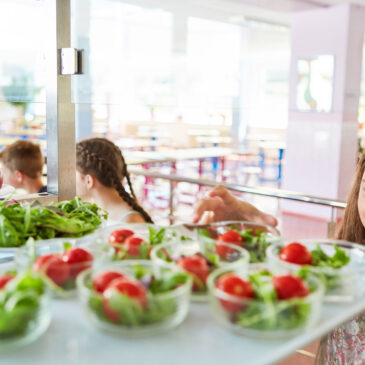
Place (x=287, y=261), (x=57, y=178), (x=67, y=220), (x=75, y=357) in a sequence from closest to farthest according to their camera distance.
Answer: (x=75, y=357) < (x=287, y=261) < (x=67, y=220) < (x=57, y=178)

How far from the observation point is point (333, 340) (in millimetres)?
1410

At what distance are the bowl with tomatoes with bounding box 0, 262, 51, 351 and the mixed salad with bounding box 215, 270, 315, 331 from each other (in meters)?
0.23

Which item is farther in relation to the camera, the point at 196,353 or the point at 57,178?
the point at 57,178

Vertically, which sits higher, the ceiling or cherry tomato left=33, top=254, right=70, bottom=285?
the ceiling

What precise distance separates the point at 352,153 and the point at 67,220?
5.08 metres

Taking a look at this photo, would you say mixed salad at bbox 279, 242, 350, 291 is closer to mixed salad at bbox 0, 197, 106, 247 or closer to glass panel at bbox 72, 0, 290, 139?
mixed salad at bbox 0, 197, 106, 247

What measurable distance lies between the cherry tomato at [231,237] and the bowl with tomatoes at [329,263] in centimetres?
8

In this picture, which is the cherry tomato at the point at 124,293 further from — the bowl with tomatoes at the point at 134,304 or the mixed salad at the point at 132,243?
the mixed salad at the point at 132,243

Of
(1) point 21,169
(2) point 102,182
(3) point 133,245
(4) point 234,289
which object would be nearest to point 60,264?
(3) point 133,245

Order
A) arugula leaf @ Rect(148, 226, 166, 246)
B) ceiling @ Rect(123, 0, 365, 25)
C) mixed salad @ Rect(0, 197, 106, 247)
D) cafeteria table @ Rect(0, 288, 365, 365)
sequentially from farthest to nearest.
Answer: ceiling @ Rect(123, 0, 365, 25) → mixed salad @ Rect(0, 197, 106, 247) → arugula leaf @ Rect(148, 226, 166, 246) → cafeteria table @ Rect(0, 288, 365, 365)

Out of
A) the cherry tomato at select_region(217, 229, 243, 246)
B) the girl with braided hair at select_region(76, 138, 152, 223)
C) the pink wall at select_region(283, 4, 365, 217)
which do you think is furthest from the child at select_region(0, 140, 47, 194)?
the pink wall at select_region(283, 4, 365, 217)

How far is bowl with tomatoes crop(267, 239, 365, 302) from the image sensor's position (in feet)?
2.64

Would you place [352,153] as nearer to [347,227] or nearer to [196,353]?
[347,227]

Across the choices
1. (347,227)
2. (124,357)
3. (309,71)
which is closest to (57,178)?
(347,227)
